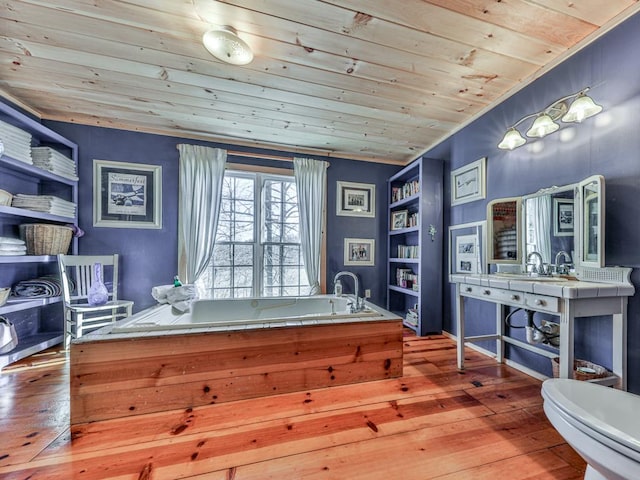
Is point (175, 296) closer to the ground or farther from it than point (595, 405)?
farther from it

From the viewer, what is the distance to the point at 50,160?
2254 millimetres

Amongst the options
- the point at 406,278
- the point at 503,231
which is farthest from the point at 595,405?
the point at 406,278

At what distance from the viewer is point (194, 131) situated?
279 cm

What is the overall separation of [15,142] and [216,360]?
236cm

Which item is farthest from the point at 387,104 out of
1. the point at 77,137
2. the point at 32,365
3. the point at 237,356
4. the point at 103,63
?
the point at 32,365

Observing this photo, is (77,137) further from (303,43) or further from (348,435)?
(348,435)

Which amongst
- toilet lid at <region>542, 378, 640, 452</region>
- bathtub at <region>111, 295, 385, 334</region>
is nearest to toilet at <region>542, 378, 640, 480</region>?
toilet lid at <region>542, 378, 640, 452</region>

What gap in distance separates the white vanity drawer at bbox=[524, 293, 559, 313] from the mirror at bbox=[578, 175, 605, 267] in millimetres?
404

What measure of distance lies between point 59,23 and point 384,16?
183cm

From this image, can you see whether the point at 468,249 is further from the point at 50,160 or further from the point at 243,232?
the point at 50,160

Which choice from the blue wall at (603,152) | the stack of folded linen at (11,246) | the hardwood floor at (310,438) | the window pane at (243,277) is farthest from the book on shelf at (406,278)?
the stack of folded linen at (11,246)

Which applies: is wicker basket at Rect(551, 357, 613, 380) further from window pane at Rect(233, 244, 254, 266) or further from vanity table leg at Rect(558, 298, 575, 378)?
window pane at Rect(233, 244, 254, 266)

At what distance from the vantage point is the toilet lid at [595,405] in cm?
85

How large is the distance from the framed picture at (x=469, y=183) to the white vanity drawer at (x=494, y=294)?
96 centimetres
